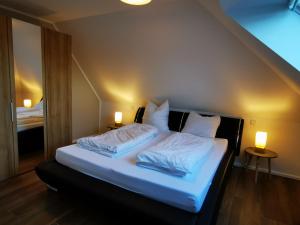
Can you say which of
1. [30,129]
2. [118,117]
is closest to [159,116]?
[118,117]

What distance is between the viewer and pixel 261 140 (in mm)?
2953

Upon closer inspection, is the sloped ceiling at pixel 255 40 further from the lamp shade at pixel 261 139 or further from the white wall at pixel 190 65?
the lamp shade at pixel 261 139

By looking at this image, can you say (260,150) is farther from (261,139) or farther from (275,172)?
(275,172)

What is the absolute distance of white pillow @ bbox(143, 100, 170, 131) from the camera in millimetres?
3471

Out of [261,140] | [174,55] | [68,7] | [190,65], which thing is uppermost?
[68,7]

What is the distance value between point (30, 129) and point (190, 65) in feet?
8.31

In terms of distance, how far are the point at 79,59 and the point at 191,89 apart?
2.25 m

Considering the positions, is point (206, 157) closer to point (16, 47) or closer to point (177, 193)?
point (177, 193)

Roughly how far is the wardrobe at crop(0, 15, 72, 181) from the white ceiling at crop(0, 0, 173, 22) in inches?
11.0

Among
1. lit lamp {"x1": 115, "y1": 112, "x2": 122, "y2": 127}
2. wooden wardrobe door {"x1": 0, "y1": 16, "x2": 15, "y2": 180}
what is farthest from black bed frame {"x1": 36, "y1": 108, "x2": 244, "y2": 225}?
lit lamp {"x1": 115, "y1": 112, "x2": 122, "y2": 127}

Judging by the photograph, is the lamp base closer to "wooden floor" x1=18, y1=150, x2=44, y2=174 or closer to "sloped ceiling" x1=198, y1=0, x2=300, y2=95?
"sloped ceiling" x1=198, y1=0, x2=300, y2=95

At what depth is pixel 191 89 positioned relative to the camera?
132 inches

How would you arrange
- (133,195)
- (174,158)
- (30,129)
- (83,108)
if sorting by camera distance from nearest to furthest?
(133,195) < (174,158) < (30,129) < (83,108)

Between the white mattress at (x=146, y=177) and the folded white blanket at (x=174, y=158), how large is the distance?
0.19 feet
